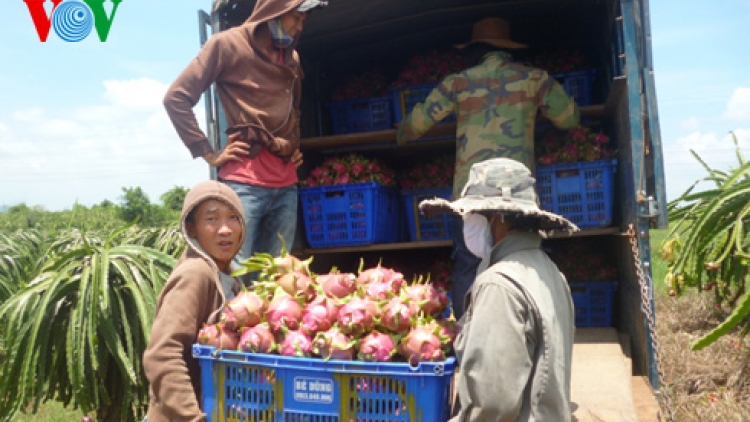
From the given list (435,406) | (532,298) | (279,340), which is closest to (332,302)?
(279,340)

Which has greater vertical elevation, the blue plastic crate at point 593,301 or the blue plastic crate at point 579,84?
the blue plastic crate at point 579,84

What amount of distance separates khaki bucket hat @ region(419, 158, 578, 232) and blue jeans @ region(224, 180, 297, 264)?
1.84 meters

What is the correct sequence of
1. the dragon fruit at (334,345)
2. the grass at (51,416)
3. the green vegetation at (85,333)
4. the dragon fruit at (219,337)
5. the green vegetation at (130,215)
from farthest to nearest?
the green vegetation at (130,215) → the grass at (51,416) → the green vegetation at (85,333) → the dragon fruit at (219,337) → the dragon fruit at (334,345)

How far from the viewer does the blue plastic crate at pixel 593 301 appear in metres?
5.05

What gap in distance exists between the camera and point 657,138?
3.92 m

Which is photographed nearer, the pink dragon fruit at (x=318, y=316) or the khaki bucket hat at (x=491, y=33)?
the pink dragon fruit at (x=318, y=316)

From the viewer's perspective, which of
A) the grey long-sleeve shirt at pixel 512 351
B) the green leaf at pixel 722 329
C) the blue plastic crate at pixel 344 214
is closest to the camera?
the grey long-sleeve shirt at pixel 512 351

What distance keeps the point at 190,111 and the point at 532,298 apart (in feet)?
8.32

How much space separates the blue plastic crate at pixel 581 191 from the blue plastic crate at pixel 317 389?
2.62 meters

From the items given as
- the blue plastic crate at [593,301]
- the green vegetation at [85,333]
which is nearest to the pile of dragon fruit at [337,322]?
the green vegetation at [85,333]

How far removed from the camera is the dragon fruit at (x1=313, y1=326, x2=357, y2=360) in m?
2.10

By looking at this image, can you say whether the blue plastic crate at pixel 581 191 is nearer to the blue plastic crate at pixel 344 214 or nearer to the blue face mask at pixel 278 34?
the blue plastic crate at pixel 344 214

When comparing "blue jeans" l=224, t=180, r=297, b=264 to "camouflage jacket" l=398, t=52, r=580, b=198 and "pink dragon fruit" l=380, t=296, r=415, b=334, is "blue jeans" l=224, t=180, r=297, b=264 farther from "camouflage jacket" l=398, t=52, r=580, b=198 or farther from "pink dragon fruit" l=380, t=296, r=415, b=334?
"pink dragon fruit" l=380, t=296, r=415, b=334

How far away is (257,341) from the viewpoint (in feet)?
7.09
